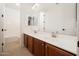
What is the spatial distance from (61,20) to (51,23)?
532mm

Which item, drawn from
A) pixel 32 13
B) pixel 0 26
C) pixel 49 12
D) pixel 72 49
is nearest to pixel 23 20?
pixel 32 13

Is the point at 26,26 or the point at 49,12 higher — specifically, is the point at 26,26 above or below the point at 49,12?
below

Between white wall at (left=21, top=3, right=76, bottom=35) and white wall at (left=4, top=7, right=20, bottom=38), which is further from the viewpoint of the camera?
white wall at (left=4, top=7, right=20, bottom=38)

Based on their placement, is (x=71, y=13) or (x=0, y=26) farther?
(x=0, y=26)

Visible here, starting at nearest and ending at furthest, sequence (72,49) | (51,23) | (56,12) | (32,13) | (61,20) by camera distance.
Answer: (72,49) → (61,20) → (56,12) → (51,23) → (32,13)

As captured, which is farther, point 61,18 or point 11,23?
point 11,23

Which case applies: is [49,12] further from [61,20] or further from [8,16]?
[8,16]

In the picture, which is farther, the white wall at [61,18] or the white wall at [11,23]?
the white wall at [11,23]

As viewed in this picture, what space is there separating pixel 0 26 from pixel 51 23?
2164mm

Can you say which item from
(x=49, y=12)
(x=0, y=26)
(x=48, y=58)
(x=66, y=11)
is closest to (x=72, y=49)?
(x=48, y=58)

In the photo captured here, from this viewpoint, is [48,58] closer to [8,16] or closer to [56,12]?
[56,12]

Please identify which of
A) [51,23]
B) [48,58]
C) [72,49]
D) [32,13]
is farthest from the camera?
[32,13]

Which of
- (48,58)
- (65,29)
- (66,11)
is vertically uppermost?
(66,11)

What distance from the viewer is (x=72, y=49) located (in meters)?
1.25
